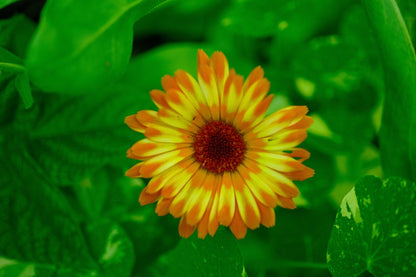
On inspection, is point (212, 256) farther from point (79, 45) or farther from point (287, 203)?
point (79, 45)

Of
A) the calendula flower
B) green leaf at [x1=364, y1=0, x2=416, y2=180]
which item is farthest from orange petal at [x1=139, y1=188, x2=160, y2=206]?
green leaf at [x1=364, y1=0, x2=416, y2=180]

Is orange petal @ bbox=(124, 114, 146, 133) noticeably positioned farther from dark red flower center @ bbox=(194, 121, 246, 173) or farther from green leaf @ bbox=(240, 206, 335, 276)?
green leaf @ bbox=(240, 206, 335, 276)

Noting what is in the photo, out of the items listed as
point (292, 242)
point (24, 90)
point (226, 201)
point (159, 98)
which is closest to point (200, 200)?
point (226, 201)

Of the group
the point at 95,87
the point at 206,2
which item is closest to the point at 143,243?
the point at 95,87

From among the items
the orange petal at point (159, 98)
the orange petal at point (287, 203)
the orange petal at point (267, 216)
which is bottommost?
the orange petal at point (267, 216)

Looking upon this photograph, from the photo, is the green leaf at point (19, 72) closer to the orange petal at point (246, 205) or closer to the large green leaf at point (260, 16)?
the orange petal at point (246, 205)

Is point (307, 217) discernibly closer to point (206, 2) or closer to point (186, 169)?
point (186, 169)

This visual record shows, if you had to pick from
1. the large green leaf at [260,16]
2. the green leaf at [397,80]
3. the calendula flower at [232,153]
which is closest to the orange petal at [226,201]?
the calendula flower at [232,153]

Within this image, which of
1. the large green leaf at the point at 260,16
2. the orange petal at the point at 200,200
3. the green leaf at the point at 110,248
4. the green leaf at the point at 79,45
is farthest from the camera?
the large green leaf at the point at 260,16
